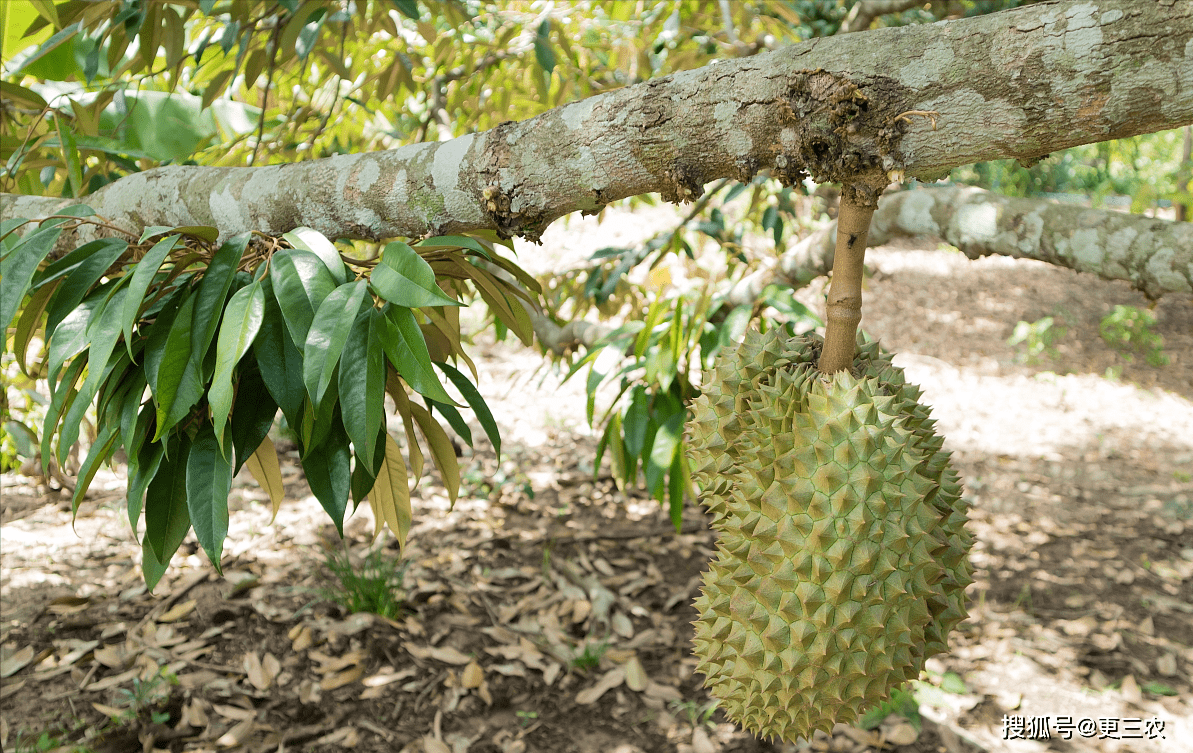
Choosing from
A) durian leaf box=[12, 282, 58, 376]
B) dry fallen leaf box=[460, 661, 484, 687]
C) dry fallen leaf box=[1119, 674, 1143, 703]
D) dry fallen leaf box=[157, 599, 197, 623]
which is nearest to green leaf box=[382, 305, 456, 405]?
durian leaf box=[12, 282, 58, 376]

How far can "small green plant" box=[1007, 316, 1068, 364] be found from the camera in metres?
5.64

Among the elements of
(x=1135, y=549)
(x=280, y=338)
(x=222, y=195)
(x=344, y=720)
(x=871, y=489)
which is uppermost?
(x=222, y=195)

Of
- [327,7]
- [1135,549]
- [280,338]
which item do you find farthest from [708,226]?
[1135,549]

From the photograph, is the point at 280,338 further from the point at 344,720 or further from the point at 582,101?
the point at 344,720

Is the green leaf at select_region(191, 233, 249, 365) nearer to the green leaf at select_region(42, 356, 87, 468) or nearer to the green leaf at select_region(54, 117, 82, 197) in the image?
the green leaf at select_region(42, 356, 87, 468)

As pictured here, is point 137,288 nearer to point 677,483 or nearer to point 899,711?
point 677,483

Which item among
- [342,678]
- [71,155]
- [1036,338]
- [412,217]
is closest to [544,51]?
[71,155]

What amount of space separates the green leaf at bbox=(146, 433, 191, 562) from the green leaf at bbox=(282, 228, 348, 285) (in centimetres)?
32

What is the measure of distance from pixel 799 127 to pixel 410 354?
520 millimetres

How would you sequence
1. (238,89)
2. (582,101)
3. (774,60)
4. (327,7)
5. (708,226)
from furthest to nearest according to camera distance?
(238,89), (708,226), (327,7), (582,101), (774,60)

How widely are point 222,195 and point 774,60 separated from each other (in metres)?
0.88

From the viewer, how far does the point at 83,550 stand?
9.75ft

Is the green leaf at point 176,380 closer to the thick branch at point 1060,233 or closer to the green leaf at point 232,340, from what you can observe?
the green leaf at point 232,340

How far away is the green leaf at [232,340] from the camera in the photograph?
0.87 metres
